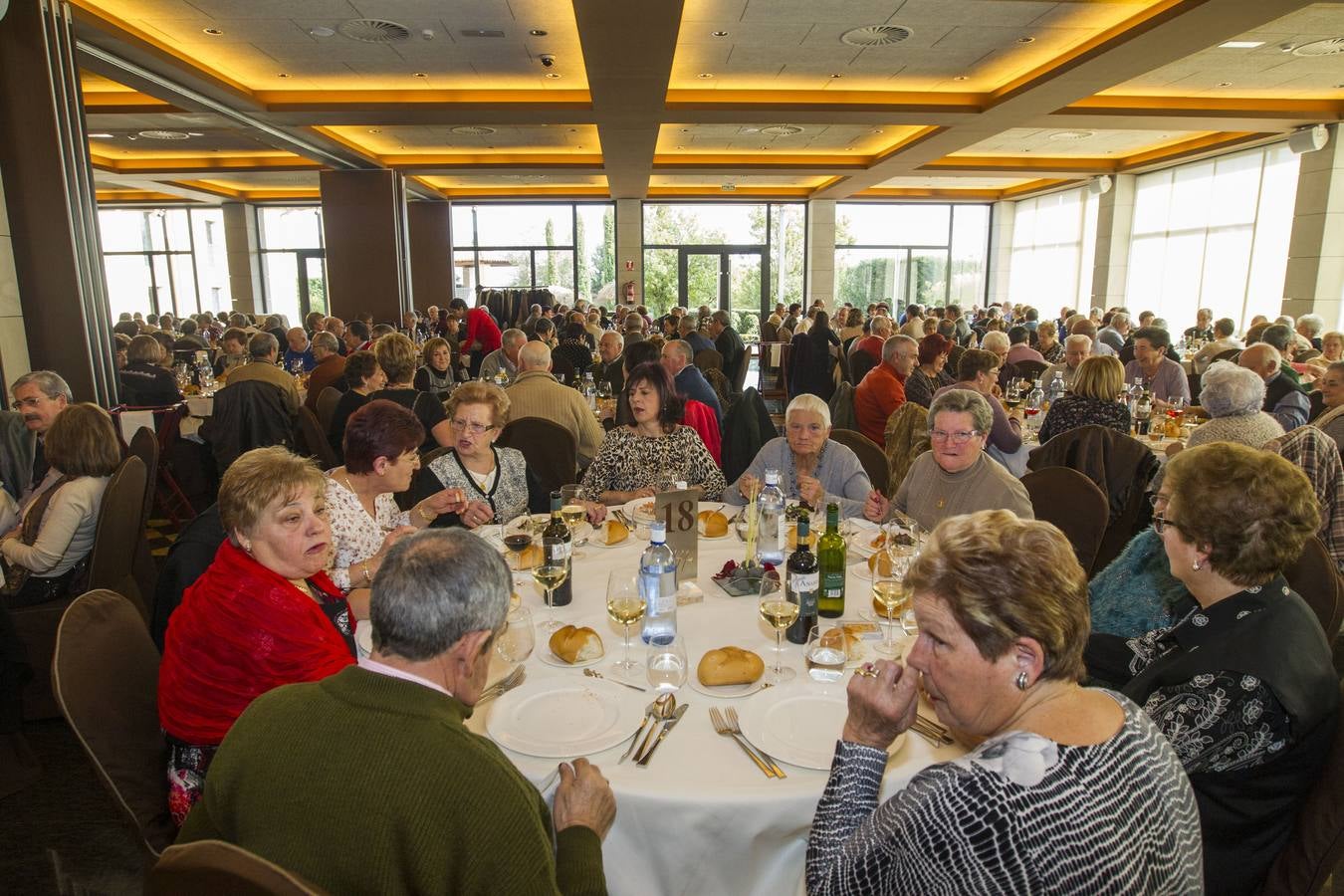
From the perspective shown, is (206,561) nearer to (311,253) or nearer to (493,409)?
(493,409)

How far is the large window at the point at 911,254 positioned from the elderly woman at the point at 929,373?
1338 cm

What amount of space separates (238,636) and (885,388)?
4535 millimetres

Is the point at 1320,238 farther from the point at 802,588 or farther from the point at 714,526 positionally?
the point at 802,588

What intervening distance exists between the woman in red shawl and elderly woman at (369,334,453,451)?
9.39 feet

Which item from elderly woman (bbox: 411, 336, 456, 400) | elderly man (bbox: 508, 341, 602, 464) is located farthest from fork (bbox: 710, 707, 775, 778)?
elderly woman (bbox: 411, 336, 456, 400)

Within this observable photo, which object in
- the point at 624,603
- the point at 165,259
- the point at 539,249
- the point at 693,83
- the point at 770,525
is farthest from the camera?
the point at 165,259

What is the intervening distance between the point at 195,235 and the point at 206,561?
20782mm

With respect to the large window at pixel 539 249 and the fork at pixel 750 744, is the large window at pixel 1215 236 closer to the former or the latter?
the large window at pixel 539 249

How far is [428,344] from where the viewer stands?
778cm

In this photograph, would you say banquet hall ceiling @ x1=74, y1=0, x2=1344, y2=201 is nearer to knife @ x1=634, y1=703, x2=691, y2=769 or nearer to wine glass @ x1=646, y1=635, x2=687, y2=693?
wine glass @ x1=646, y1=635, x2=687, y2=693

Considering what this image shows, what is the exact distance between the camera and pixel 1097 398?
438cm

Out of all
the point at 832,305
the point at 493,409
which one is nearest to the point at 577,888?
the point at 493,409

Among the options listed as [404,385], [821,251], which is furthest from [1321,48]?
[821,251]

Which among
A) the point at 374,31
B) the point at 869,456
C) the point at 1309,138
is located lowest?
the point at 869,456
